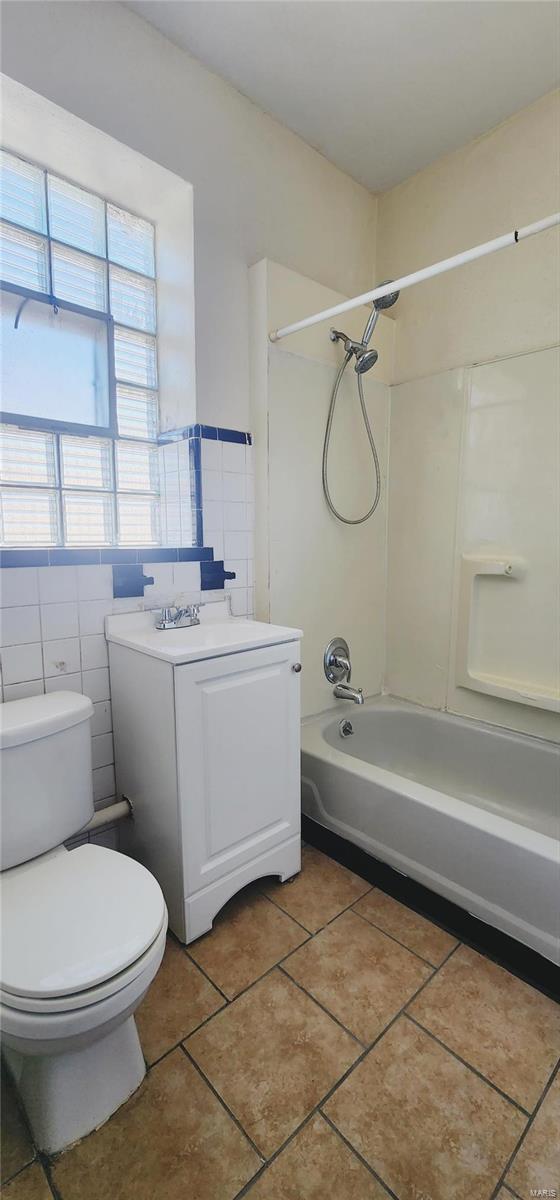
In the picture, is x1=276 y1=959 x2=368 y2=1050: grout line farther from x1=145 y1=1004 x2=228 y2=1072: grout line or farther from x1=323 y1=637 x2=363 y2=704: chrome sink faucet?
x1=323 y1=637 x2=363 y2=704: chrome sink faucet

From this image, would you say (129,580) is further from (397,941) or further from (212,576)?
(397,941)

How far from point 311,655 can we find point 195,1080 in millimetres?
1329

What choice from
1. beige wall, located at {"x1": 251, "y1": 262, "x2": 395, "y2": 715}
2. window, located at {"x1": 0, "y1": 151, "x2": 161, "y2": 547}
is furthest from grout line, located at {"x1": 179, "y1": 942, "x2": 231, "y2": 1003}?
window, located at {"x1": 0, "y1": 151, "x2": 161, "y2": 547}

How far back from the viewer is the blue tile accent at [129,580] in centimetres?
150

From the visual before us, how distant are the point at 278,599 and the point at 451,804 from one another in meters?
0.94

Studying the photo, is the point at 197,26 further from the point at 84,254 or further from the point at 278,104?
the point at 84,254

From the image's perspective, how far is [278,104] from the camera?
1.73 meters

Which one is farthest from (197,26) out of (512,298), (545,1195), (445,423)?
(545,1195)

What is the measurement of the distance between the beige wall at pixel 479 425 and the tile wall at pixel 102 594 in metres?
0.82

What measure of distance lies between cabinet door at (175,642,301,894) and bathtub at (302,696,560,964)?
8.7 inches

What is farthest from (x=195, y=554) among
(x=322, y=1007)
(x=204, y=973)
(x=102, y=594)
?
(x=322, y=1007)

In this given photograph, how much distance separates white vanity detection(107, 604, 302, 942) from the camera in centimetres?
126

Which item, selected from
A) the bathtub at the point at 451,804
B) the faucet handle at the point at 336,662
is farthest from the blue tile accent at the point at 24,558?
the faucet handle at the point at 336,662

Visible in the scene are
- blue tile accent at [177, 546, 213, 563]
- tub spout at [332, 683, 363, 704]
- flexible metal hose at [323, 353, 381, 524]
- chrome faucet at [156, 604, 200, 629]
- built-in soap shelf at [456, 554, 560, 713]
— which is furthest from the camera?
tub spout at [332, 683, 363, 704]
